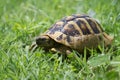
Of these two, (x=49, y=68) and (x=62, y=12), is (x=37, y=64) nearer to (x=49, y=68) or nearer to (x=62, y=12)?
(x=49, y=68)

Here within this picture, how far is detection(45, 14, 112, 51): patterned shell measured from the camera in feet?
13.7

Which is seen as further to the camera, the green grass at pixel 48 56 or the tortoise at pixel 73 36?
the tortoise at pixel 73 36

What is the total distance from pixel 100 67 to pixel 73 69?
0.88ft

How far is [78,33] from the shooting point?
13.9ft

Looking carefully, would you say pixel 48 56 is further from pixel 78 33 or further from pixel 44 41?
pixel 78 33

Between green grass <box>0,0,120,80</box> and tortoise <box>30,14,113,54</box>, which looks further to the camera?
tortoise <box>30,14,113,54</box>

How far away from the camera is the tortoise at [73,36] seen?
13.7 ft

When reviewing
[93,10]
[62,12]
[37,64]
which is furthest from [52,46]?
[62,12]

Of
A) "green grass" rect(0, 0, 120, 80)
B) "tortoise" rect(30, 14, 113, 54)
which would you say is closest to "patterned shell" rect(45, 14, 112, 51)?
"tortoise" rect(30, 14, 113, 54)

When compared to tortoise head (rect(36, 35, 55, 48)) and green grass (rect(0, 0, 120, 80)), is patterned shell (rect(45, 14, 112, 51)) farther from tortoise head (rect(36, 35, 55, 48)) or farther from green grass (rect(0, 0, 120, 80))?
green grass (rect(0, 0, 120, 80))

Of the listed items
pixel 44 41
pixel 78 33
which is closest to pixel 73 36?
pixel 78 33

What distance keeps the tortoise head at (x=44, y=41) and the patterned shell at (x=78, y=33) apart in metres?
0.05

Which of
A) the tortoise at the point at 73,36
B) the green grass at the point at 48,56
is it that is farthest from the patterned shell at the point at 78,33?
the green grass at the point at 48,56

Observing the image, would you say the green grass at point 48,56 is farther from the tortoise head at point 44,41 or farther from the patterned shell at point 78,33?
the patterned shell at point 78,33
